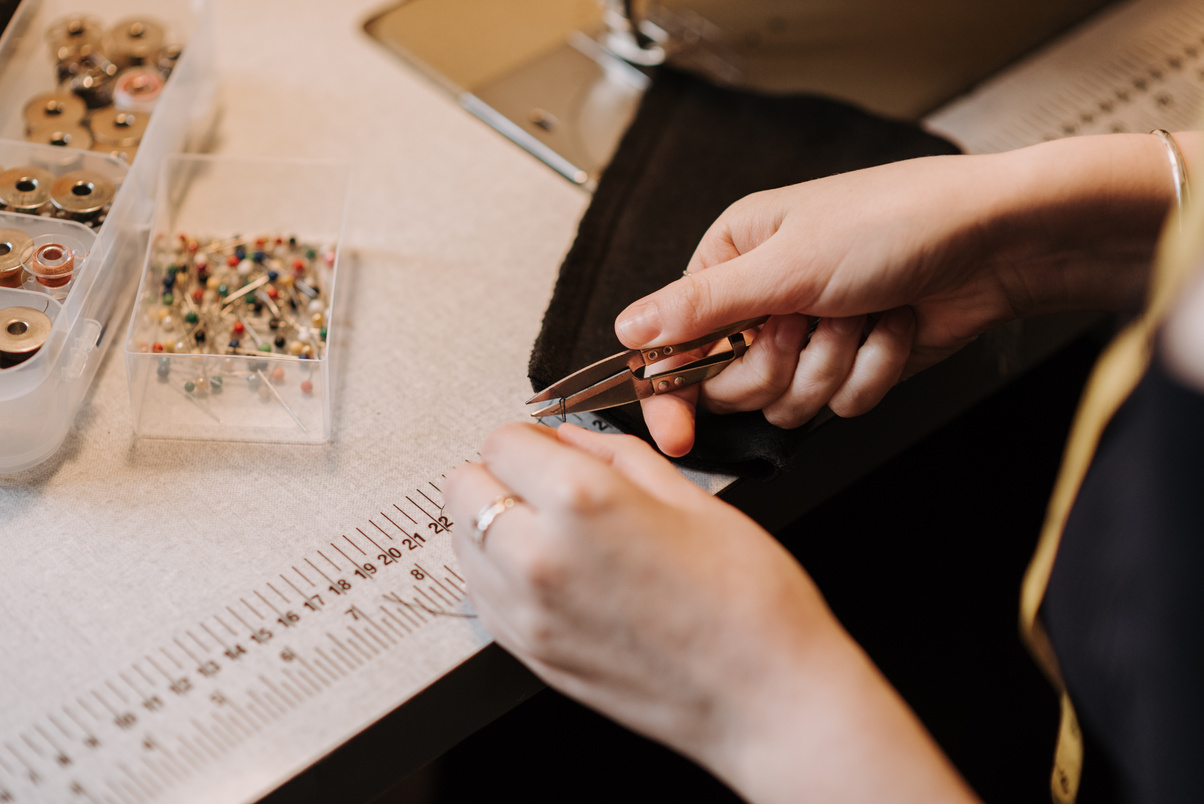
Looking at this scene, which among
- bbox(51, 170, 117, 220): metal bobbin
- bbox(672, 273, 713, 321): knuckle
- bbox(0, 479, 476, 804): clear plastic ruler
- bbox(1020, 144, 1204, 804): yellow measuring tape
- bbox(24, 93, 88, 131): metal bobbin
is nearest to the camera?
bbox(1020, 144, 1204, 804): yellow measuring tape

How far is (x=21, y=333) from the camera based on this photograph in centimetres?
70

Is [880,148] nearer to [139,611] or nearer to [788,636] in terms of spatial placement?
[788,636]

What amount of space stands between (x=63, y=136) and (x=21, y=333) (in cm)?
29

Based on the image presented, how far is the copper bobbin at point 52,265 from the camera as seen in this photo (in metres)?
0.74

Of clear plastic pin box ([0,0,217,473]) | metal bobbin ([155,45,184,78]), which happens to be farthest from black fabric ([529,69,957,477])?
metal bobbin ([155,45,184,78])

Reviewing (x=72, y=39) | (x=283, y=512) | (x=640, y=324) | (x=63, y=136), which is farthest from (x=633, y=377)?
(x=72, y=39)

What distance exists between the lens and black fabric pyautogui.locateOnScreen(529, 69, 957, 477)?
0.74 metres

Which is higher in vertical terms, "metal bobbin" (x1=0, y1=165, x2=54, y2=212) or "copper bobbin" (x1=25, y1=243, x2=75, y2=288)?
"metal bobbin" (x1=0, y1=165, x2=54, y2=212)

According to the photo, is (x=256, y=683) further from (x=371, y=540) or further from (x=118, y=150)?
(x=118, y=150)

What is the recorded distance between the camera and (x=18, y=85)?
3.07 feet

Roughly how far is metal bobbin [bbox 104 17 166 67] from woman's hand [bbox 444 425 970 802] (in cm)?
74

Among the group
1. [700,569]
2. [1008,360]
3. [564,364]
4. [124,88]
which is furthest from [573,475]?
[124,88]

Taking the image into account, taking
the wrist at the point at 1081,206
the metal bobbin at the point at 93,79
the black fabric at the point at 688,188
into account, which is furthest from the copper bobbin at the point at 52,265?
the wrist at the point at 1081,206

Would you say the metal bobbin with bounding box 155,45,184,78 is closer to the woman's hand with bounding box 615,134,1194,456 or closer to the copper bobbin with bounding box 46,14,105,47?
the copper bobbin with bounding box 46,14,105,47
